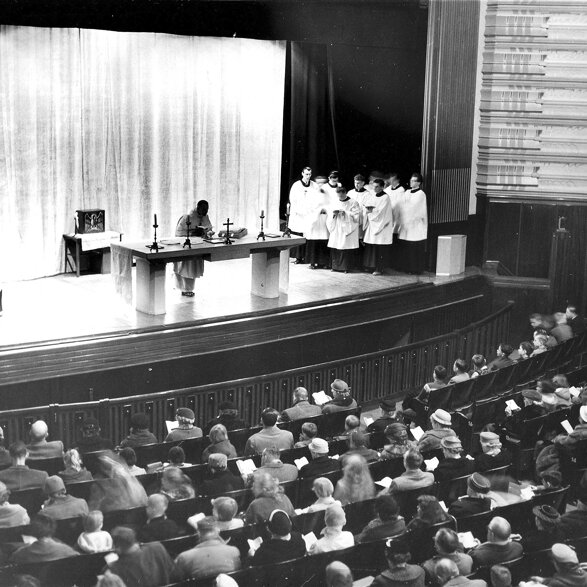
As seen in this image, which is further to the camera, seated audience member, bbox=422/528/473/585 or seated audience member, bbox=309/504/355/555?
seated audience member, bbox=309/504/355/555

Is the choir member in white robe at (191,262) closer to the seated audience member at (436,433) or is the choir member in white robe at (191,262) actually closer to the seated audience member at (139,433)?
the seated audience member at (139,433)

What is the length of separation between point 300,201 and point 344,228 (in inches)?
34.8

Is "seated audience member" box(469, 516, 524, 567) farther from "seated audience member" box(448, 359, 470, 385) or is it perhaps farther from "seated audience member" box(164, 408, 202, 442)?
"seated audience member" box(448, 359, 470, 385)

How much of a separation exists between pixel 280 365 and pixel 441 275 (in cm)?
378

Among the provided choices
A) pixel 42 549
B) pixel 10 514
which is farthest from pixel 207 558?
pixel 10 514

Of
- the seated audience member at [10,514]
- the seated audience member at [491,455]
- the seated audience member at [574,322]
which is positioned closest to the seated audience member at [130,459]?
the seated audience member at [10,514]

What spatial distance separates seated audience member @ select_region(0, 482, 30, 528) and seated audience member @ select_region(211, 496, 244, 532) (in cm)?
131

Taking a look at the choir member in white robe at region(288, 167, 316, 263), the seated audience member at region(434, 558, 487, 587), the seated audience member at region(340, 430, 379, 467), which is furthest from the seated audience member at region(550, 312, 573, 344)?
the seated audience member at region(434, 558, 487, 587)

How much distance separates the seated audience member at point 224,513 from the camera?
679cm

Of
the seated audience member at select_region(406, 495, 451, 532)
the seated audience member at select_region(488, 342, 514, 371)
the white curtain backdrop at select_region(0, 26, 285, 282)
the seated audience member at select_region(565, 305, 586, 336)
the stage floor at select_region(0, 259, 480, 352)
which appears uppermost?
the white curtain backdrop at select_region(0, 26, 285, 282)

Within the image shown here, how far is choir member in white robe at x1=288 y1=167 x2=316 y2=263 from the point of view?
15.0m

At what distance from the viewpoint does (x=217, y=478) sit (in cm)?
761

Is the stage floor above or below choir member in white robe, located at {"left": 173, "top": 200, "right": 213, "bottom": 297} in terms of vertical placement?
below

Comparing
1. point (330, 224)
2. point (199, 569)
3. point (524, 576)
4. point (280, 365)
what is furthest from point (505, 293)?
point (199, 569)
